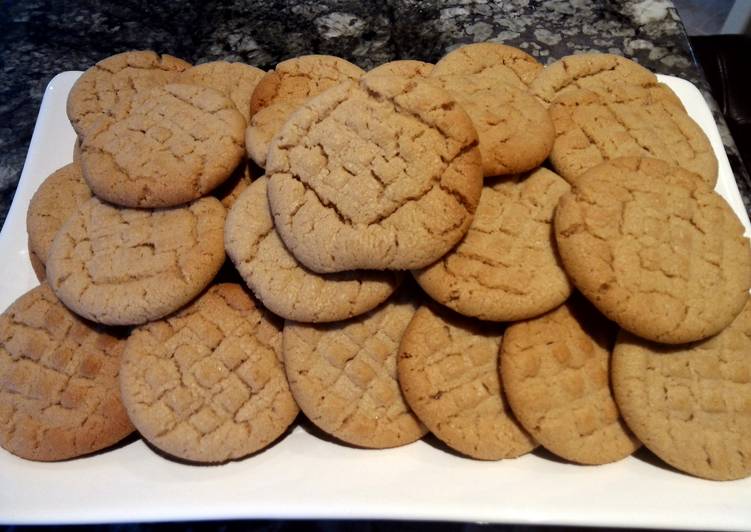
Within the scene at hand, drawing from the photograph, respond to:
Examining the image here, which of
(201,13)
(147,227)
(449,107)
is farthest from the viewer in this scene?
(201,13)

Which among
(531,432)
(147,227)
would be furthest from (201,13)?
(531,432)

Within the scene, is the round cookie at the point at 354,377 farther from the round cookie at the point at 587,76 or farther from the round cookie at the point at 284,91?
the round cookie at the point at 587,76

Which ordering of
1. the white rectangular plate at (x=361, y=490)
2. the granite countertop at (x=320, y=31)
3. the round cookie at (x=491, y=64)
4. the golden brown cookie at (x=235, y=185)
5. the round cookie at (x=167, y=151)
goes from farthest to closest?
the granite countertop at (x=320, y=31) → the round cookie at (x=491, y=64) → the golden brown cookie at (x=235, y=185) → the round cookie at (x=167, y=151) → the white rectangular plate at (x=361, y=490)

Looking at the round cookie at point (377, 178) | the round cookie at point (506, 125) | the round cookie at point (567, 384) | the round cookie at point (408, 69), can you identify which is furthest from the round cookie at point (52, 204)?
the round cookie at point (567, 384)

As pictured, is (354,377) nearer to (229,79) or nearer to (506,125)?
(506,125)

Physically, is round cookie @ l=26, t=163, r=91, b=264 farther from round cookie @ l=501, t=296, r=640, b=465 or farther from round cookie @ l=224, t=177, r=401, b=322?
round cookie @ l=501, t=296, r=640, b=465

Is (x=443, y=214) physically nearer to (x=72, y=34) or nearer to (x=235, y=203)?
(x=235, y=203)

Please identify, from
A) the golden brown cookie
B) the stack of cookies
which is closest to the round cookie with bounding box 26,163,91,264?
the stack of cookies
